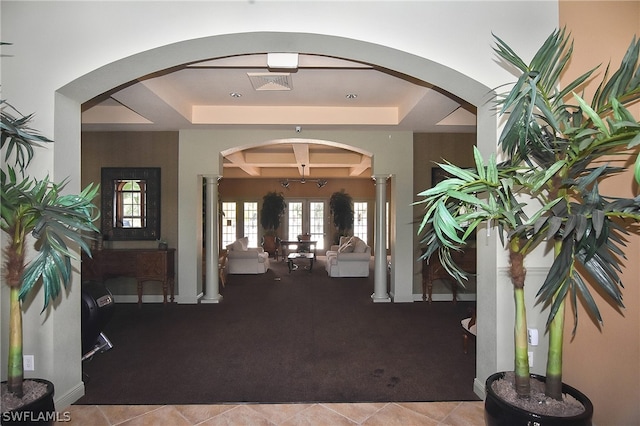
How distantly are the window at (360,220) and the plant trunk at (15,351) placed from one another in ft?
37.5

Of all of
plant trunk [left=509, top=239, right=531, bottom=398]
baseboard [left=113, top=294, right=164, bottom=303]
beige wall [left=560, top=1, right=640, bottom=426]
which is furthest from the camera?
baseboard [left=113, top=294, right=164, bottom=303]

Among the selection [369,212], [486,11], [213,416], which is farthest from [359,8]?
[369,212]

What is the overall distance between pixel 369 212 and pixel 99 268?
919 cm

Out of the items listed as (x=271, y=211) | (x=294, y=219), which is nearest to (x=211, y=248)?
(x=271, y=211)

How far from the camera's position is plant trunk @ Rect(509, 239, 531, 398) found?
198 cm

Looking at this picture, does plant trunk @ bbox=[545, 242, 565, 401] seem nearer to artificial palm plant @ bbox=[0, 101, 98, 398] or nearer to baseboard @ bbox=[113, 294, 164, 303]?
artificial palm plant @ bbox=[0, 101, 98, 398]

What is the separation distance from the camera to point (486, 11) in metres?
2.68

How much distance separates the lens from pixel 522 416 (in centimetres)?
179

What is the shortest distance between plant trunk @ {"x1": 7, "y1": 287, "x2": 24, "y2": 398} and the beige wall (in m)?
3.55

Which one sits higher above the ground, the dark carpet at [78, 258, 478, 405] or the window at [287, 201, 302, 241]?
the window at [287, 201, 302, 241]

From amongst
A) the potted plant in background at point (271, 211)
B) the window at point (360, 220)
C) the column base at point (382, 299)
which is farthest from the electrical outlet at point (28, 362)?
the window at point (360, 220)

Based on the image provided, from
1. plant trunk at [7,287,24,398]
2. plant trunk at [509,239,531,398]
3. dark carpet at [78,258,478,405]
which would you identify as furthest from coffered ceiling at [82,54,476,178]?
dark carpet at [78,258,478,405]

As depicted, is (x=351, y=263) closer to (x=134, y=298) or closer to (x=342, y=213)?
(x=342, y=213)

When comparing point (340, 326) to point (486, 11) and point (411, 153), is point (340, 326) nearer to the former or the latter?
point (411, 153)
